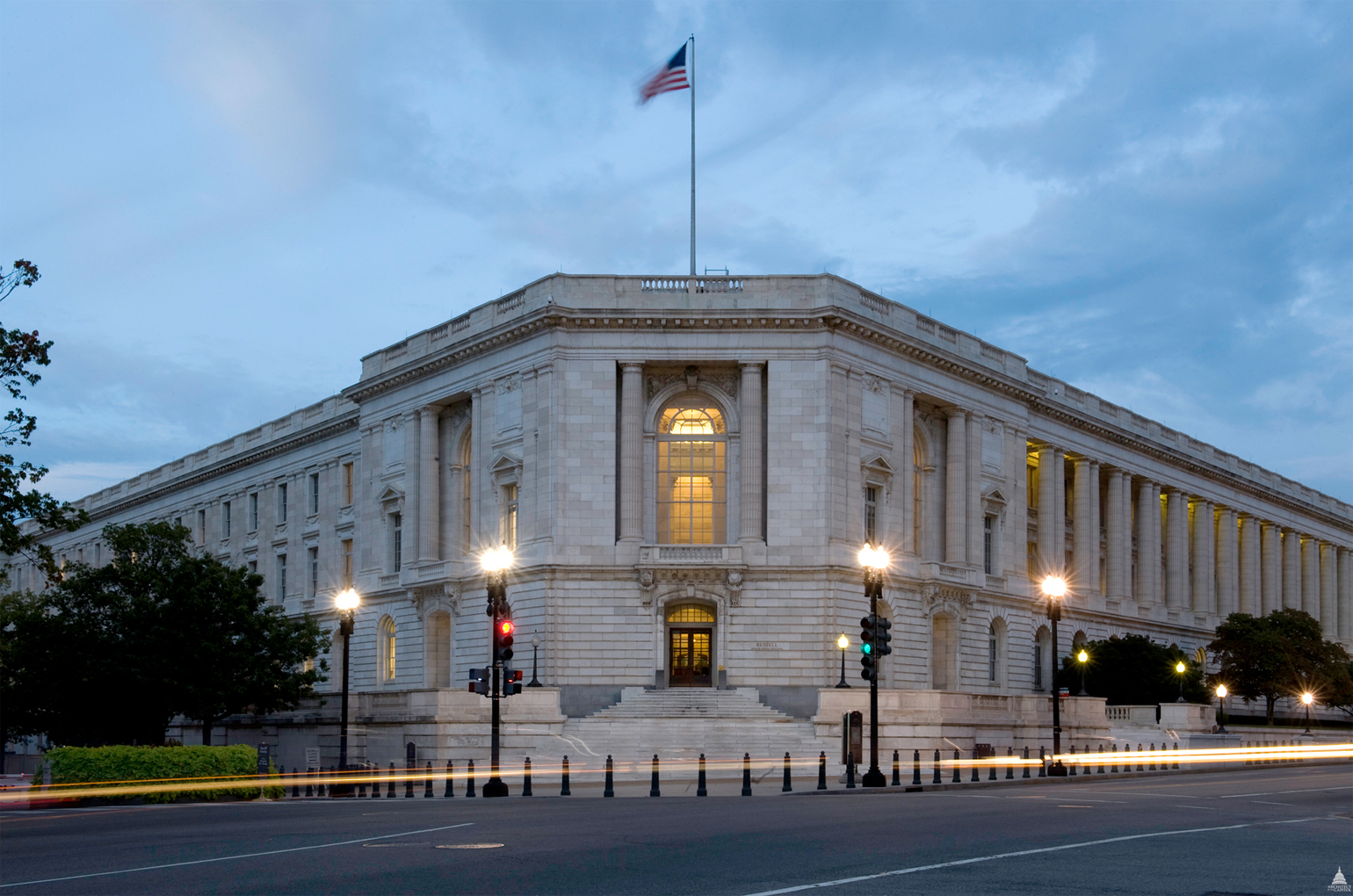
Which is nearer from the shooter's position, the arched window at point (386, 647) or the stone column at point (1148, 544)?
the arched window at point (386, 647)

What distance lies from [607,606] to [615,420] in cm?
780

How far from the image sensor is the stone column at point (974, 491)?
2697 inches

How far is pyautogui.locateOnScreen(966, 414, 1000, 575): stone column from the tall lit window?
1367 centimetres

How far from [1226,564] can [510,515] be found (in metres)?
57.4

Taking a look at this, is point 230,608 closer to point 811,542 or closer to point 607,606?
point 607,606

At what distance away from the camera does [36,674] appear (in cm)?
5706

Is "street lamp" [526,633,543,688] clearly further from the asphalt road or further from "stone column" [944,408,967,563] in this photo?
the asphalt road

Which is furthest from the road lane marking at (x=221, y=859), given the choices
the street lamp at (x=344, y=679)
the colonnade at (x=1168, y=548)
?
the colonnade at (x=1168, y=548)

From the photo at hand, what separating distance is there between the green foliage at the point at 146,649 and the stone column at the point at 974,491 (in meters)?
30.2

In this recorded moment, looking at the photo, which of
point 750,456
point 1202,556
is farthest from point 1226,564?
point 750,456

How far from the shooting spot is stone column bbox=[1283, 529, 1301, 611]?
109 m

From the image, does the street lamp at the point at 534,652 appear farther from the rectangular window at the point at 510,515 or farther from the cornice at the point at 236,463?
the cornice at the point at 236,463

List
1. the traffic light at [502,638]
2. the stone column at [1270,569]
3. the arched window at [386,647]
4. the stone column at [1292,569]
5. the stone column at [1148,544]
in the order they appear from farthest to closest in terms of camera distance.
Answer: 1. the stone column at [1292,569]
2. the stone column at [1270,569]
3. the stone column at [1148,544]
4. the arched window at [386,647]
5. the traffic light at [502,638]

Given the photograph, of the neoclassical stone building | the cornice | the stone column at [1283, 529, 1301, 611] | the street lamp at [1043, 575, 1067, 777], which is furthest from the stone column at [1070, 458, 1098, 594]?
the cornice
